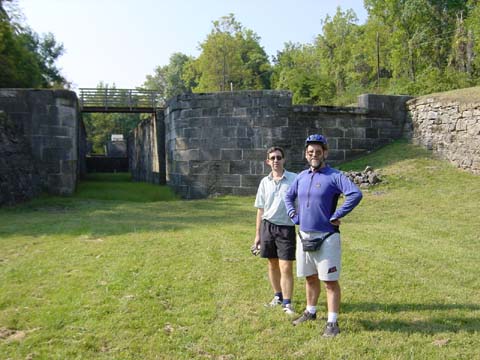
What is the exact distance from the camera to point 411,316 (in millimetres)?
3986

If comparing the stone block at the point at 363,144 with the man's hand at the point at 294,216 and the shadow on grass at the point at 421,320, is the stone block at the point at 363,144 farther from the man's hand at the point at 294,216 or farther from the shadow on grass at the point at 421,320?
the man's hand at the point at 294,216

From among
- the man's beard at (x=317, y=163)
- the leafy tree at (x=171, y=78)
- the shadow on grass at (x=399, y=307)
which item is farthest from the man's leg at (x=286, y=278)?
the leafy tree at (x=171, y=78)

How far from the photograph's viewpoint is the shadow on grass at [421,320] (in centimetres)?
371

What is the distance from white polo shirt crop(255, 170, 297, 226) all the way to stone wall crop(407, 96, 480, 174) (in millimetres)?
8544

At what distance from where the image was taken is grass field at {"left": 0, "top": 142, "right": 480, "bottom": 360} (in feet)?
11.3

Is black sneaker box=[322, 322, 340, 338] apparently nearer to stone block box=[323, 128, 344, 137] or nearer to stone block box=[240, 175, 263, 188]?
stone block box=[240, 175, 263, 188]

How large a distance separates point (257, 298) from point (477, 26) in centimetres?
2499

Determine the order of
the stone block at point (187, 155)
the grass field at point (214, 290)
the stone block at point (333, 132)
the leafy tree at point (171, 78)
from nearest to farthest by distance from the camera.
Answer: the grass field at point (214, 290), the stone block at point (187, 155), the stone block at point (333, 132), the leafy tree at point (171, 78)

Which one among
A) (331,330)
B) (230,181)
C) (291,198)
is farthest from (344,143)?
(331,330)

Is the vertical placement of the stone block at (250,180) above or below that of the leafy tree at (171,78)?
below

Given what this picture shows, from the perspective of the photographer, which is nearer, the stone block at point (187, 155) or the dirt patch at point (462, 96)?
the dirt patch at point (462, 96)

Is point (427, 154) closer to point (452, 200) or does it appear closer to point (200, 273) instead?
point (452, 200)

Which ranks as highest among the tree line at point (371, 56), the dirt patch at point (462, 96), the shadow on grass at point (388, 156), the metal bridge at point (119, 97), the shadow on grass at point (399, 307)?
the tree line at point (371, 56)

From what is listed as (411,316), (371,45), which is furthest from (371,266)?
(371,45)
